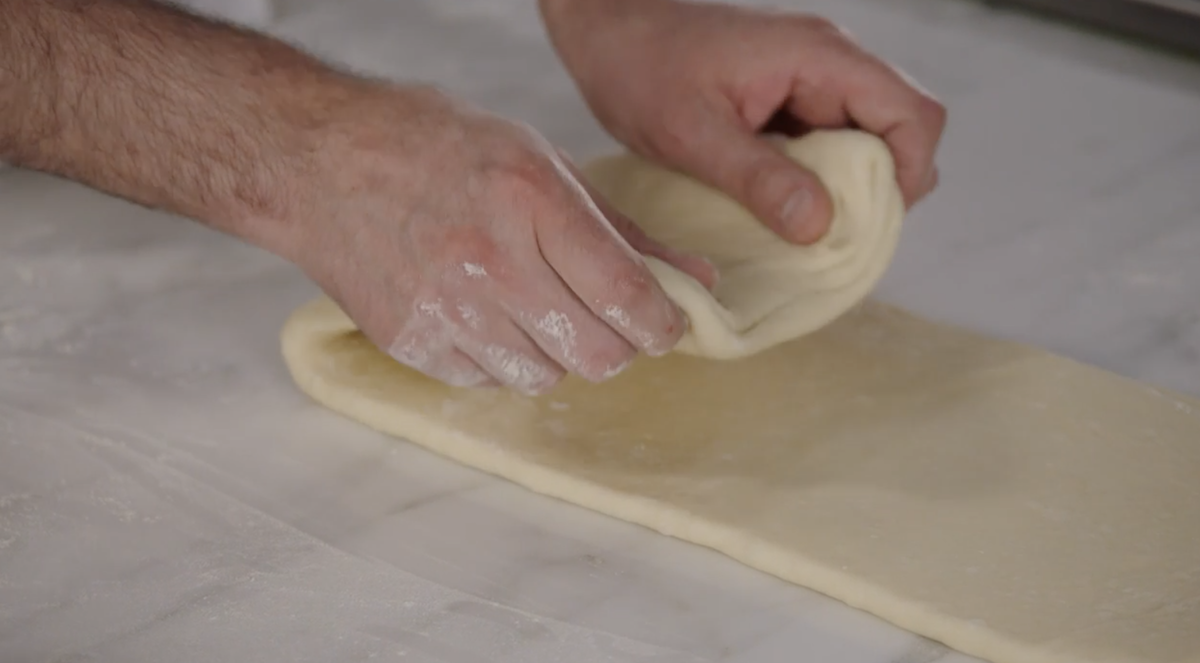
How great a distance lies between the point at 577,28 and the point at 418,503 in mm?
660

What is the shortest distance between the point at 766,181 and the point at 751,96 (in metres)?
0.13

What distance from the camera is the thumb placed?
1.32 m

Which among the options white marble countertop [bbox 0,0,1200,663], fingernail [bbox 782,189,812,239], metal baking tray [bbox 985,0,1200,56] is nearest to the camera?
white marble countertop [bbox 0,0,1200,663]

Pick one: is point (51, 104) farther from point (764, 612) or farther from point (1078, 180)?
point (1078, 180)

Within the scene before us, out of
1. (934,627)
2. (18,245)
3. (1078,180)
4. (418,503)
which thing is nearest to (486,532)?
(418,503)

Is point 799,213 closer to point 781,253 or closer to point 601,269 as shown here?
point 781,253

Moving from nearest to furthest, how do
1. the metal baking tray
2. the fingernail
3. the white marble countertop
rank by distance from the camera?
the white marble countertop → the fingernail → the metal baking tray

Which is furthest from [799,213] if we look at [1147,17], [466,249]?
[1147,17]

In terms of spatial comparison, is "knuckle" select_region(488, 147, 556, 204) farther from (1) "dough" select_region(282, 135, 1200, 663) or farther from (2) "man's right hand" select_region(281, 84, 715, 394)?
(1) "dough" select_region(282, 135, 1200, 663)

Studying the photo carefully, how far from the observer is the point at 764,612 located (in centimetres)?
109

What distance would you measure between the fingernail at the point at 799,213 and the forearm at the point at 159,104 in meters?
0.47

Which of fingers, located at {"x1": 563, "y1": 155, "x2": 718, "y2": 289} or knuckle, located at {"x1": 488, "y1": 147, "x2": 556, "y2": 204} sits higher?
knuckle, located at {"x1": 488, "y1": 147, "x2": 556, "y2": 204}

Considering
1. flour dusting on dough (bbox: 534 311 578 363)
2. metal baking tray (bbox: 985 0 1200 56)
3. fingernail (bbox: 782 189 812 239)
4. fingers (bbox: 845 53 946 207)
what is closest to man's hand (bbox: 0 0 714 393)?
flour dusting on dough (bbox: 534 311 578 363)

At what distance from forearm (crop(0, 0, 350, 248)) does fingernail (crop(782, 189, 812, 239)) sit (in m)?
0.47
